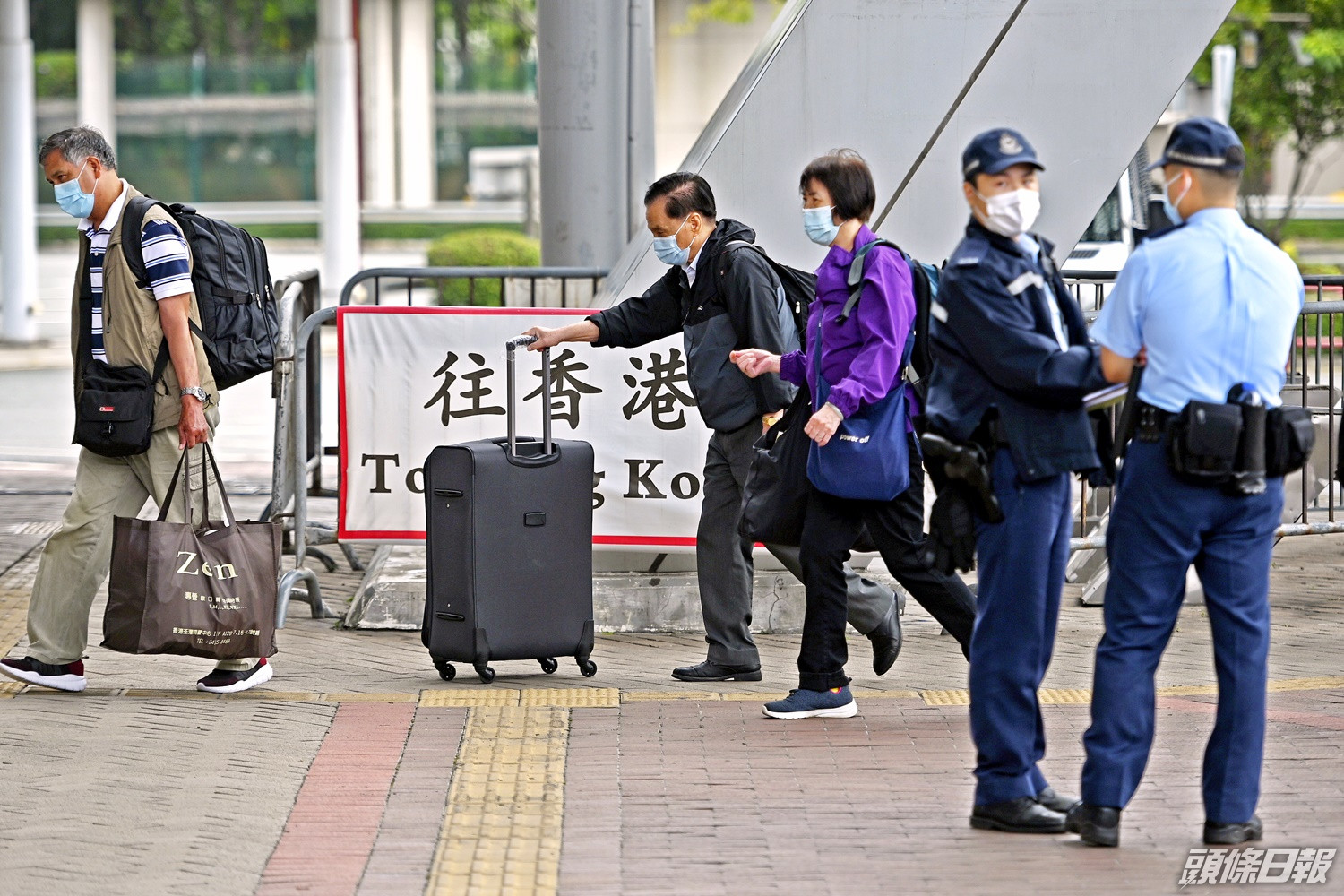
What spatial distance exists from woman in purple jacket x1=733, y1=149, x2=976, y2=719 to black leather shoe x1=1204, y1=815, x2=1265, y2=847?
137cm

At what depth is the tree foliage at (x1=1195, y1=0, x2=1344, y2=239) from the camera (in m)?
22.7

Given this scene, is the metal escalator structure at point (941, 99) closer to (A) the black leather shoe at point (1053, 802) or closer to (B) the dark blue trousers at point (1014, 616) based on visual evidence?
(B) the dark blue trousers at point (1014, 616)

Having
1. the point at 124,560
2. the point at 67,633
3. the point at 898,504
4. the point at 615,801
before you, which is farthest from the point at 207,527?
the point at 898,504

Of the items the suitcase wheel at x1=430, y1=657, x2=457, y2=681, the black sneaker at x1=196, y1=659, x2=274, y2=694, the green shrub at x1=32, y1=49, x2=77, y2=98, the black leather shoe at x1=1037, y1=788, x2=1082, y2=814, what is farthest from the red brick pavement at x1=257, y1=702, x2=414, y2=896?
the green shrub at x1=32, y1=49, x2=77, y2=98

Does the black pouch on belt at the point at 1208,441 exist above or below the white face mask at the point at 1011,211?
below

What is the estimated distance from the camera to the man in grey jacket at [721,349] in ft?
20.7

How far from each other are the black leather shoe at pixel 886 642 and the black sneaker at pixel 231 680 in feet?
7.06

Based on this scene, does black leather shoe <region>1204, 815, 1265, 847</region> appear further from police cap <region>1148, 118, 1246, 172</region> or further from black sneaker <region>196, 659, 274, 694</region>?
black sneaker <region>196, 659, 274, 694</region>

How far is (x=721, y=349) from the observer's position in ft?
20.9

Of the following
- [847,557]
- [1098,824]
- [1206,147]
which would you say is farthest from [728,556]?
[1206,147]

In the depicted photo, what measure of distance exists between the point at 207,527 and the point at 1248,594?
11.2 feet

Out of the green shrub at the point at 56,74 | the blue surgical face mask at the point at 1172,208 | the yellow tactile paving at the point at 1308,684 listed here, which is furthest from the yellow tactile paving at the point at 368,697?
the green shrub at the point at 56,74

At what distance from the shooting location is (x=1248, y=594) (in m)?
4.38

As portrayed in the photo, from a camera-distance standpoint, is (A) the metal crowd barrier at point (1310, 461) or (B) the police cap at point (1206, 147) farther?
(A) the metal crowd barrier at point (1310, 461)
